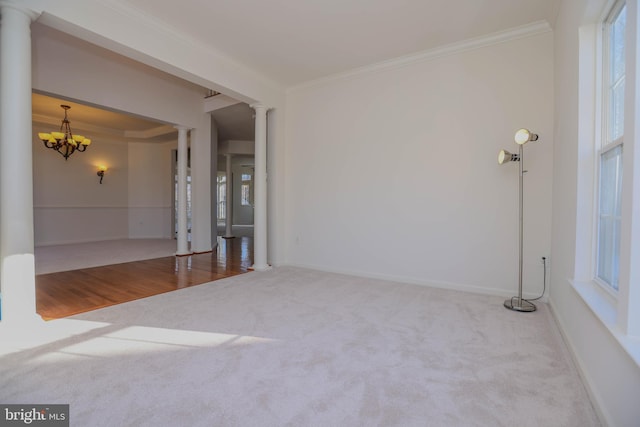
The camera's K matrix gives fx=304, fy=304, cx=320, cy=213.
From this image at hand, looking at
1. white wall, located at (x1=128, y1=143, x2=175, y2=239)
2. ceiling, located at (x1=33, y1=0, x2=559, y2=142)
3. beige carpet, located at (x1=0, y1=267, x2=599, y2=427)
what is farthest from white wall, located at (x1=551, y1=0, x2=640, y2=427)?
white wall, located at (x1=128, y1=143, x2=175, y2=239)

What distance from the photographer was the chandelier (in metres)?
6.02

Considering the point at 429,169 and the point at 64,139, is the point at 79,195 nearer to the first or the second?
the point at 64,139

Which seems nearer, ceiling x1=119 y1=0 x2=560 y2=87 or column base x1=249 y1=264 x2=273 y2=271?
ceiling x1=119 y1=0 x2=560 y2=87

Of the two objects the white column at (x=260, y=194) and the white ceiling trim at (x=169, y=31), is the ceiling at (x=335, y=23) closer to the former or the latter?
the white ceiling trim at (x=169, y=31)

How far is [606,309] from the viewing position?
161 centimetres

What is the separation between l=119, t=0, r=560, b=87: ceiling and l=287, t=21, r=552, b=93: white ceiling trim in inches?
2.9

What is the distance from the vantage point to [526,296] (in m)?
3.32

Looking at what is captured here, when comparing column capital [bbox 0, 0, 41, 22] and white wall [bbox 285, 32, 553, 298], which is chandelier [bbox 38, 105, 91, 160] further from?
white wall [bbox 285, 32, 553, 298]

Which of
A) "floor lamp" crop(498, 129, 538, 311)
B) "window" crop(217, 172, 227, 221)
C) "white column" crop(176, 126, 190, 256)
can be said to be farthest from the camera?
"window" crop(217, 172, 227, 221)

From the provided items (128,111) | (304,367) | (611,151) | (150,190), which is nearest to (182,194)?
(128,111)

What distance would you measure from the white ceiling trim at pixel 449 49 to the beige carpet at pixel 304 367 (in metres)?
2.91

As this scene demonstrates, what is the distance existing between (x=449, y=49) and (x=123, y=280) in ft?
16.7

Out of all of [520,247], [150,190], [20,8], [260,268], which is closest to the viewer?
[20,8]

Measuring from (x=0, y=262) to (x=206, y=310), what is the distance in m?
1.60
